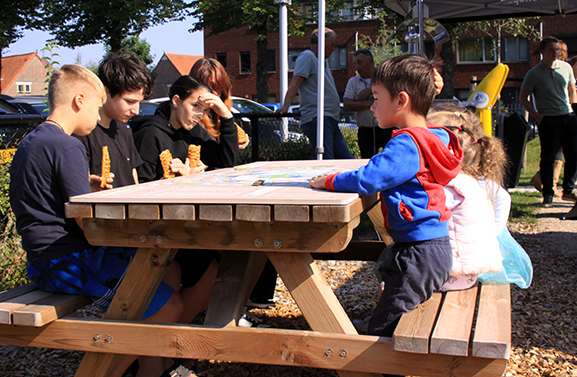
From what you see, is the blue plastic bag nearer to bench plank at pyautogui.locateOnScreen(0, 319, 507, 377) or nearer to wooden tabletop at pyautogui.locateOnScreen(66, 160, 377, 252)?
bench plank at pyautogui.locateOnScreen(0, 319, 507, 377)

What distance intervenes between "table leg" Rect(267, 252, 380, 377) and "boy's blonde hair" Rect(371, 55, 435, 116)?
2.70 ft

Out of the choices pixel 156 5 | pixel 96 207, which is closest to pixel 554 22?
pixel 156 5

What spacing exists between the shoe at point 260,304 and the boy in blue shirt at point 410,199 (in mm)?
1501

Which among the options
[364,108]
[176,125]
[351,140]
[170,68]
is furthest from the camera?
[170,68]

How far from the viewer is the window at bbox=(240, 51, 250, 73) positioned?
39.4 m

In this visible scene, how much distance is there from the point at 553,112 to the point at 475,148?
4461 millimetres

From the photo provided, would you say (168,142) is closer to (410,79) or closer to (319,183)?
(319,183)

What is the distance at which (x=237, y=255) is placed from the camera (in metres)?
2.50

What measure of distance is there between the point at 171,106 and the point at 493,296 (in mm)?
2205

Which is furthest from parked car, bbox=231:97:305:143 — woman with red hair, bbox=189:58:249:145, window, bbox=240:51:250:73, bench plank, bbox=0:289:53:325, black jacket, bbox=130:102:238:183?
window, bbox=240:51:250:73

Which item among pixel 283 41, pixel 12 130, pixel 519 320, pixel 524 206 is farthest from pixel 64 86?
pixel 283 41

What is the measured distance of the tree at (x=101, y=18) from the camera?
20953mm

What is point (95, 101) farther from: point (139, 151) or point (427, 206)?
point (427, 206)

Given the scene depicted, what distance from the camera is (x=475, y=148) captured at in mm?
2893
